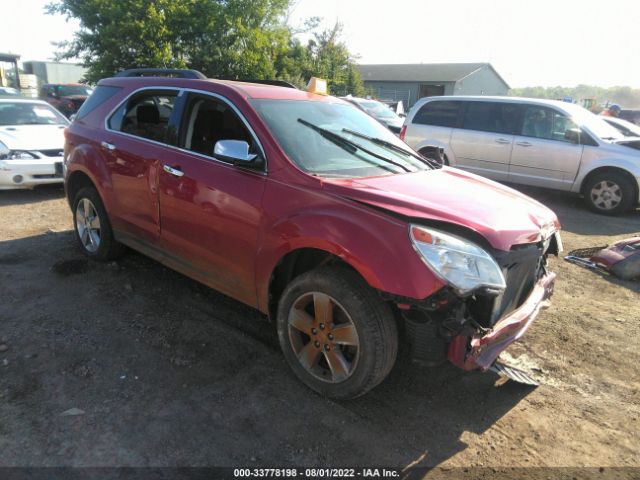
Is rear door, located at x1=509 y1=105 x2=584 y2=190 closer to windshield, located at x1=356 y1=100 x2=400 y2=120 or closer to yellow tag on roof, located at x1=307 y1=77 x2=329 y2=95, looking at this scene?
yellow tag on roof, located at x1=307 y1=77 x2=329 y2=95

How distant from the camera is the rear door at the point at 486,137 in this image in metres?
8.95

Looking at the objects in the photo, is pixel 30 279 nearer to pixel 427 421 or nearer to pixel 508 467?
pixel 427 421

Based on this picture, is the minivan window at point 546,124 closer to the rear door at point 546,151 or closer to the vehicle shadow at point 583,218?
the rear door at point 546,151

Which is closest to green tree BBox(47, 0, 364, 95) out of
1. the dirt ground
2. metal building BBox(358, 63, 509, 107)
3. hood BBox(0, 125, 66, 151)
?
hood BBox(0, 125, 66, 151)

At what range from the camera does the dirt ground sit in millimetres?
2539

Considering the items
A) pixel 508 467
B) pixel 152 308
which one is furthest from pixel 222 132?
pixel 508 467

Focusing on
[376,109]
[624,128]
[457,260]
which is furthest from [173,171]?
[376,109]

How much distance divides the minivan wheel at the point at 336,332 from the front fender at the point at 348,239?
15cm

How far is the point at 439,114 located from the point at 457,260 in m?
8.02

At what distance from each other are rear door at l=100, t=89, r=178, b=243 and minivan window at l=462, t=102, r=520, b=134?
22.7 feet

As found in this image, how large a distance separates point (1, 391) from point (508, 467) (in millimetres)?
2980

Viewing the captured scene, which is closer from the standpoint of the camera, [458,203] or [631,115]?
[458,203]

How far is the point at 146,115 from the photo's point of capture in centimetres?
428

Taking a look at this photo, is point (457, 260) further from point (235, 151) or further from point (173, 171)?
point (173, 171)
